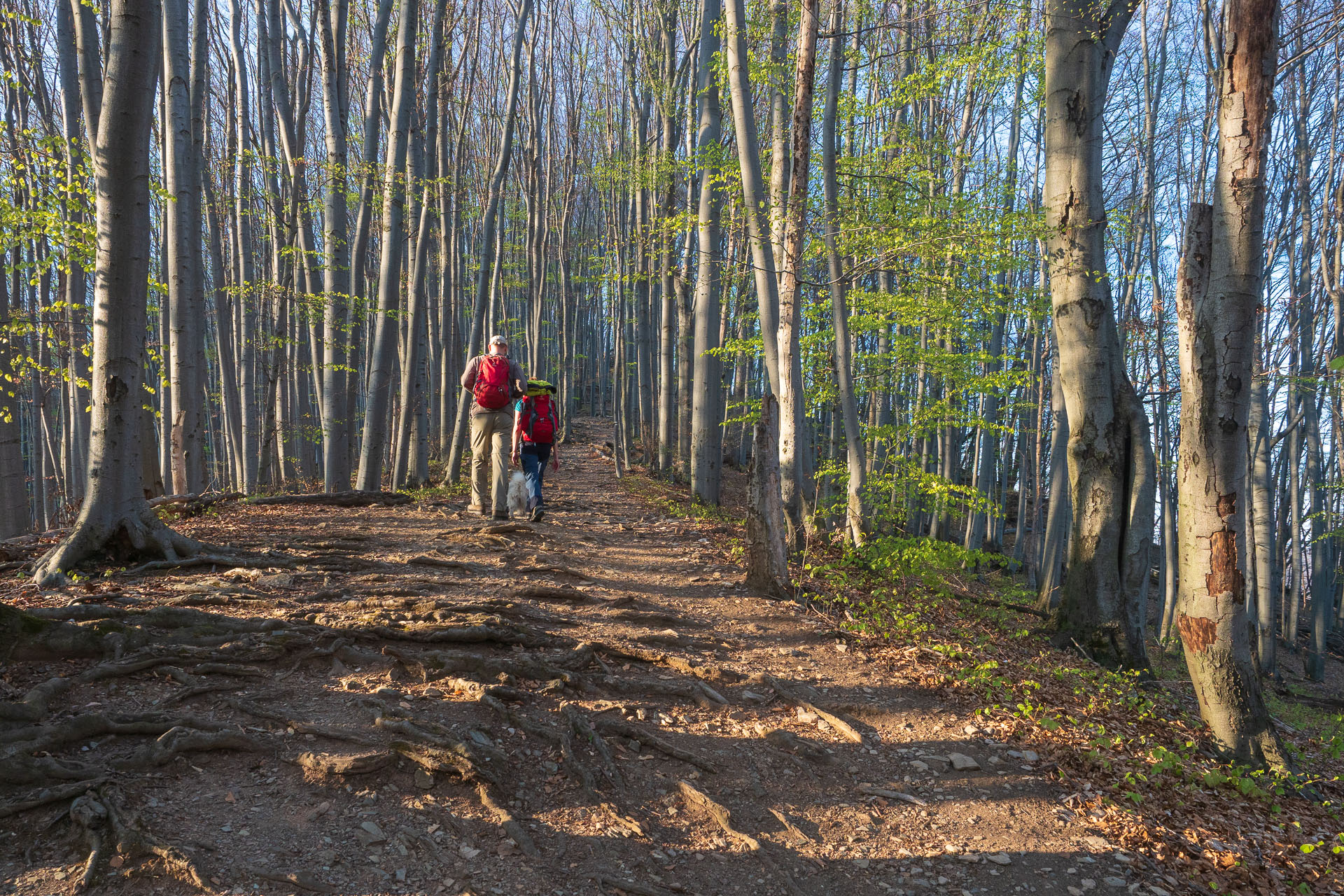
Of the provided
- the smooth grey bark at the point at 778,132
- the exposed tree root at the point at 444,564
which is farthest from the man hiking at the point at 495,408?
the smooth grey bark at the point at 778,132

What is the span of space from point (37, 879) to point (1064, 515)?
46.2ft

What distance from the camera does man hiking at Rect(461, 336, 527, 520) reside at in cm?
820

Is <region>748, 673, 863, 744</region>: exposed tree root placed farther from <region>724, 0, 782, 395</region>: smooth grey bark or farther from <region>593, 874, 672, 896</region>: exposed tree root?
<region>724, 0, 782, 395</region>: smooth grey bark

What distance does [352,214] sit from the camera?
25.6 meters

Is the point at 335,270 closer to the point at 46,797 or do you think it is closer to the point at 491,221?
the point at 491,221

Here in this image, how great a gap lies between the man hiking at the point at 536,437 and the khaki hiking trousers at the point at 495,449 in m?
0.20

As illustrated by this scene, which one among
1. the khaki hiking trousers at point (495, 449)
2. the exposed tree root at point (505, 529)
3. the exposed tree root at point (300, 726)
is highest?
Answer: the khaki hiking trousers at point (495, 449)

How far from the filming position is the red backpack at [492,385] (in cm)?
818

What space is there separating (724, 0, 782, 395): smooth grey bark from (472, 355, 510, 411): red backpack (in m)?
3.15

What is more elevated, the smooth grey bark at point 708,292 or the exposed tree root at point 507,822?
the smooth grey bark at point 708,292

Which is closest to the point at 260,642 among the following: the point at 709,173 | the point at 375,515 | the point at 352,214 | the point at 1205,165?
the point at 375,515

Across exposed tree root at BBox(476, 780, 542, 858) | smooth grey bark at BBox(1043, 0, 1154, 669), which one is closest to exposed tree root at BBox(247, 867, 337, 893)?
exposed tree root at BBox(476, 780, 542, 858)

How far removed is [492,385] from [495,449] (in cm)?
84

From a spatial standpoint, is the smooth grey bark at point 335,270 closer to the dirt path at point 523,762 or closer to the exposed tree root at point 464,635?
the dirt path at point 523,762
